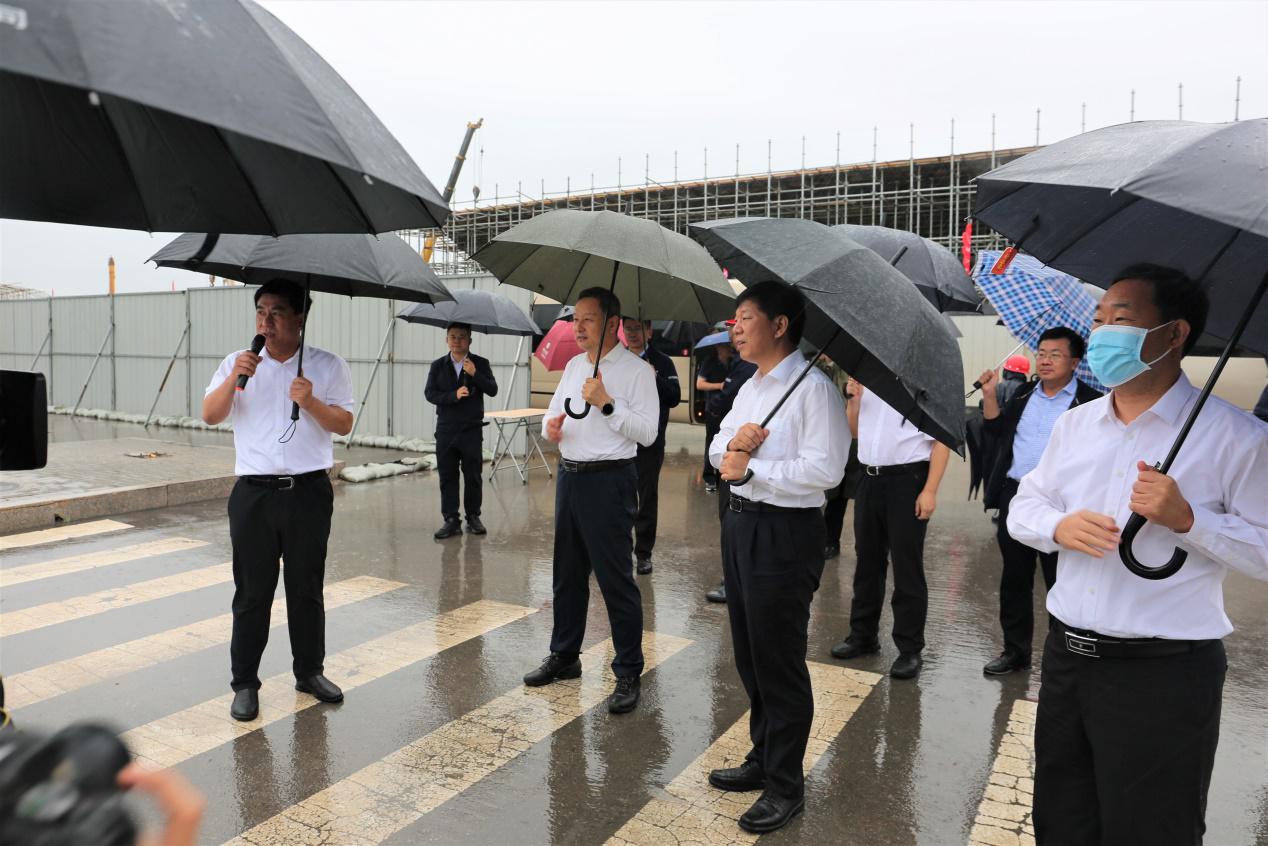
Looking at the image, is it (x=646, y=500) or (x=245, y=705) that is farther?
(x=646, y=500)

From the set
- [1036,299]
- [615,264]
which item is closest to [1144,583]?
[1036,299]

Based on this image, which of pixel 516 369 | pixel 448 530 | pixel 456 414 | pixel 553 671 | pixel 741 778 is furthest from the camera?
pixel 516 369

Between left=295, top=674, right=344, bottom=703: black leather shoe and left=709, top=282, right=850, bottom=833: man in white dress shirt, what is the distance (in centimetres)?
224

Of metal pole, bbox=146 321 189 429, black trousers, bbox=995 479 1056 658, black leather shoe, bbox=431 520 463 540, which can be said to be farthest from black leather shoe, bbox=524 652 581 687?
metal pole, bbox=146 321 189 429

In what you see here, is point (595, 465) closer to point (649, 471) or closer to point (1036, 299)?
point (1036, 299)

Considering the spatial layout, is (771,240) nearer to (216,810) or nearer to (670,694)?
(670,694)

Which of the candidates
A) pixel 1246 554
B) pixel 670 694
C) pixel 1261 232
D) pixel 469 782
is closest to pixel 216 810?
pixel 469 782

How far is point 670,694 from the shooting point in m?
4.64

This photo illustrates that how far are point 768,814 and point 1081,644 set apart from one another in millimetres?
1501

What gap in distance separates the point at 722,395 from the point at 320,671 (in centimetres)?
367

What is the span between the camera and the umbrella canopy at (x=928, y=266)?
4996 millimetres

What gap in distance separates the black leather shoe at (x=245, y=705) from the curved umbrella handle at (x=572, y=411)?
6.95 ft

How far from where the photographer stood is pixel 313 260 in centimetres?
417

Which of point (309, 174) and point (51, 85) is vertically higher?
point (51, 85)
